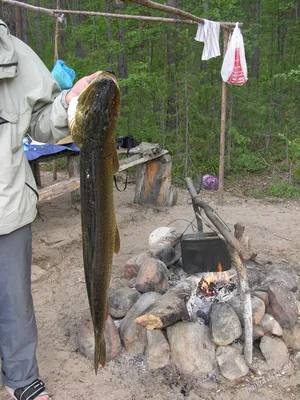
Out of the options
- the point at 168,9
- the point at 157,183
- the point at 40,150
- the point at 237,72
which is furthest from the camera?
the point at 157,183

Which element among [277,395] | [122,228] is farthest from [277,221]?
[277,395]

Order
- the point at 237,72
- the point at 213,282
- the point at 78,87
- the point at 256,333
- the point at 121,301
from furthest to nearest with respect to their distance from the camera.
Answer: the point at 237,72 → the point at 213,282 → the point at 121,301 → the point at 256,333 → the point at 78,87

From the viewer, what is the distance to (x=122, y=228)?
5.81 metres

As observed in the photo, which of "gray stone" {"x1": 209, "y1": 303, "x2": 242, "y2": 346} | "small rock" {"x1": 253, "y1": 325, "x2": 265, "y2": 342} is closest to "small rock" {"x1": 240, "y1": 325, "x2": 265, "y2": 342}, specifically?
"small rock" {"x1": 253, "y1": 325, "x2": 265, "y2": 342}

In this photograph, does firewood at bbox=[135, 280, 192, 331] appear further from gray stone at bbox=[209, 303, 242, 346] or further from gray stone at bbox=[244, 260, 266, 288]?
gray stone at bbox=[244, 260, 266, 288]

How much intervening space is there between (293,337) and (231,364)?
1.90ft

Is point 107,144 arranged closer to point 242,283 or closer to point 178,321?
point 242,283

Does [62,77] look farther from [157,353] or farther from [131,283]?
[157,353]

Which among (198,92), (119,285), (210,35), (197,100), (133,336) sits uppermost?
(210,35)

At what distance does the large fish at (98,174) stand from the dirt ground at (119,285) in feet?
3.83

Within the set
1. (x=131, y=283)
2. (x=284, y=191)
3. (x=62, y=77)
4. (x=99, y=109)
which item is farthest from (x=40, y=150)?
(x=284, y=191)

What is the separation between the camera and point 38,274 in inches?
175

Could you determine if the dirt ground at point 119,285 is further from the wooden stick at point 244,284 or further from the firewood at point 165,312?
the firewood at point 165,312

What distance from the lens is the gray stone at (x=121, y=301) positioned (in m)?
3.36
